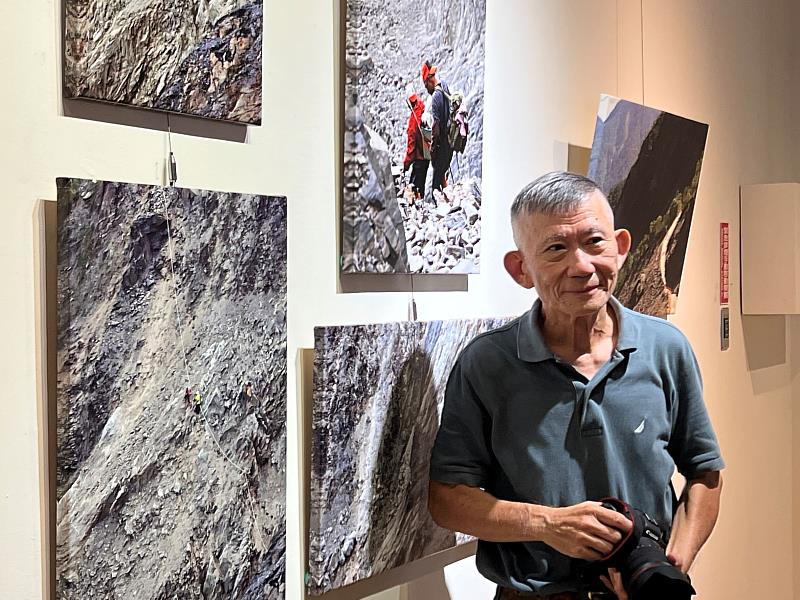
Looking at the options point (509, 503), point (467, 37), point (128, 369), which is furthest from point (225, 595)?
point (467, 37)

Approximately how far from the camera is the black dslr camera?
1.47m

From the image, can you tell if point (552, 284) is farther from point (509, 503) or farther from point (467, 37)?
point (467, 37)

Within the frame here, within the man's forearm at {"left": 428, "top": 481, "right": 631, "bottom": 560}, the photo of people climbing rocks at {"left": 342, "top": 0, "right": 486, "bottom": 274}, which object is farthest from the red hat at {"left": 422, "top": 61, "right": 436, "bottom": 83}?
the man's forearm at {"left": 428, "top": 481, "right": 631, "bottom": 560}

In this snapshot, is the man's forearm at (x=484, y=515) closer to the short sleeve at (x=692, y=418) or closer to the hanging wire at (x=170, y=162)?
the short sleeve at (x=692, y=418)

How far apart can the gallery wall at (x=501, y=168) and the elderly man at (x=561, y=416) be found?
23cm

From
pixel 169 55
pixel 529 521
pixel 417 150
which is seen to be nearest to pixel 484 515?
pixel 529 521

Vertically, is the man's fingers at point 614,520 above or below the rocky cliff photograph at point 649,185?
below

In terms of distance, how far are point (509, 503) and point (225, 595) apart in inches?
18.5

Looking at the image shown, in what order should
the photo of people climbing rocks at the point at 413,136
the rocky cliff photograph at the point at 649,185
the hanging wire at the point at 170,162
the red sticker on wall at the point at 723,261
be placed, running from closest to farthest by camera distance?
the hanging wire at the point at 170,162
the photo of people climbing rocks at the point at 413,136
the rocky cliff photograph at the point at 649,185
the red sticker on wall at the point at 723,261

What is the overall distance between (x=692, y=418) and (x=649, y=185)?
0.93 m

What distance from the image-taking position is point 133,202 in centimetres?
130

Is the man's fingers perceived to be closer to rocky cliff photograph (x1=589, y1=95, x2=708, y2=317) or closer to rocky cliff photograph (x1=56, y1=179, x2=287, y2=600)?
rocky cliff photograph (x1=56, y1=179, x2=287, y2=600)

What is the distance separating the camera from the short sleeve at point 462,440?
1682mm

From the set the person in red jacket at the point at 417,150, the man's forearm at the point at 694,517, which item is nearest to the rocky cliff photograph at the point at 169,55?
the person in red jacket at the point at 417,150
